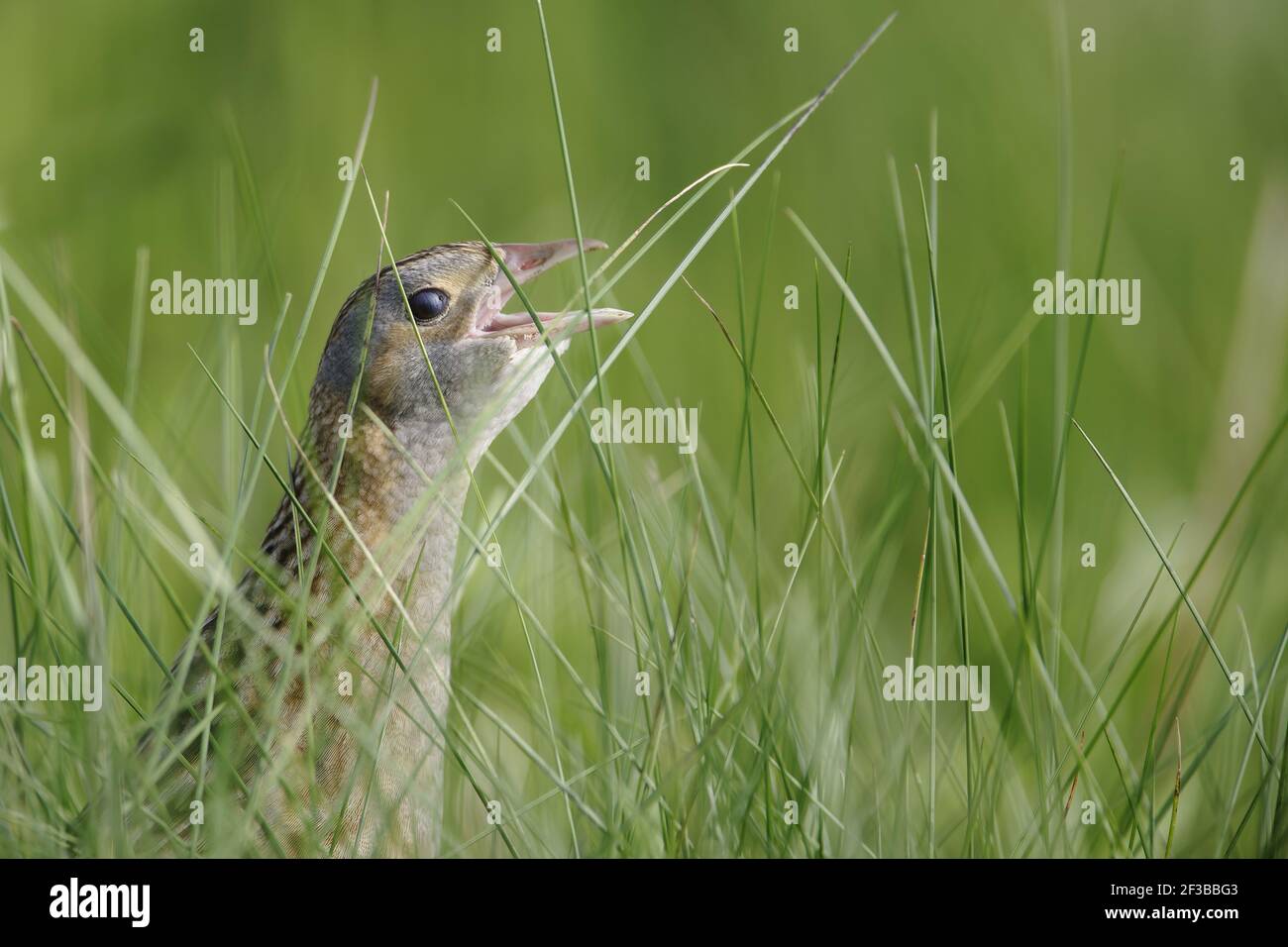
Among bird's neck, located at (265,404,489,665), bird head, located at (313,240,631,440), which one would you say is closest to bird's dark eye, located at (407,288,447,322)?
bird head, located at (313,240,631,440)

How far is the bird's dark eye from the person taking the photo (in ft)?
8.82

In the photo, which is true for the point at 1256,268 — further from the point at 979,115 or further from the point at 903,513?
the point at 903,513

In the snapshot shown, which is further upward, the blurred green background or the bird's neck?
the blurred green background

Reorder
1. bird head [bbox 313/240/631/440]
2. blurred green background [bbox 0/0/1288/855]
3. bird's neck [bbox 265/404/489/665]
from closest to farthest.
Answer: bird's neck [bbox 265/404/489/665], bird head [bbox 313/240/631/440], blurred green background [bbox 0/0/1288/855]

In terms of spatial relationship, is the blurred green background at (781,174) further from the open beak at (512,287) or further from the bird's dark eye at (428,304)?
the bird's dark eye at (428,304)

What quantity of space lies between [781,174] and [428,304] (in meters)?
2.17

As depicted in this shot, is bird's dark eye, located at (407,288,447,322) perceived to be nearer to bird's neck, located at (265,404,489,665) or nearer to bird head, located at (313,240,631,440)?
bird head, located at (313,240,631,440)

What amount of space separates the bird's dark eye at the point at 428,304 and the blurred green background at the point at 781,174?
1308 millimetres

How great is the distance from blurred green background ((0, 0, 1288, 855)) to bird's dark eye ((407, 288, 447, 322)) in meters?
1.31

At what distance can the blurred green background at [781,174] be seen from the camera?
13.6 feet

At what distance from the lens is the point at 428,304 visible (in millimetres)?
2689

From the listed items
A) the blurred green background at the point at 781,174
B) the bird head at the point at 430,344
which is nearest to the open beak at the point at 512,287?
the bird head at the point at 430,344

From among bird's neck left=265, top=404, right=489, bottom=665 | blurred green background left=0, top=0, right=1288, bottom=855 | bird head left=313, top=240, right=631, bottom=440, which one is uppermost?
blurred green background left=0, top=0, right=1288, bottom=855
